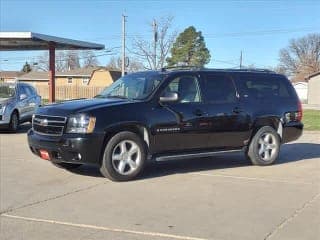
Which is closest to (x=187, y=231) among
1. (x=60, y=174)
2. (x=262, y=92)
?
(x=60, y=174)

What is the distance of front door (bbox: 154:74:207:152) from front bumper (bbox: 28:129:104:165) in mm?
1052

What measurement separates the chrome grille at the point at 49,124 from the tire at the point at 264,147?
11.8 feet

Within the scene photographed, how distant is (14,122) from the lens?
17.5m

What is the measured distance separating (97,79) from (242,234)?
3122 inches

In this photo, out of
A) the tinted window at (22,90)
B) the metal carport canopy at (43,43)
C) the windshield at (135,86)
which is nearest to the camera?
the windshield at (135,86)

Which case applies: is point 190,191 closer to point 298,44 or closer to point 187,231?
point 187,231

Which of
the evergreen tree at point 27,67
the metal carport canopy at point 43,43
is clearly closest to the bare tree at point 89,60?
the evergreen tree at point 27,67

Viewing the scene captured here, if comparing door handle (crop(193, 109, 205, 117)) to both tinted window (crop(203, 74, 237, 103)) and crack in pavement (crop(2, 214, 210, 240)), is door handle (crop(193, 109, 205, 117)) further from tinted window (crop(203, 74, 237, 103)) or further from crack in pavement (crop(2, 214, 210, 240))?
crack in pavement (crop(2, 214, 210, 240))

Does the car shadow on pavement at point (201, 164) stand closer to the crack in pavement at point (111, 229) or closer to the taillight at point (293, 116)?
the taillight at point (293, 116)

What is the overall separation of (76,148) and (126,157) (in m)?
0.83

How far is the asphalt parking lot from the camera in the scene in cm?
603

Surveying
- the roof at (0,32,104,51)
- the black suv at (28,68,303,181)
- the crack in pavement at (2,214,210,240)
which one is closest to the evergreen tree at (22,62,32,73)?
the roof at (0,32,104,51)

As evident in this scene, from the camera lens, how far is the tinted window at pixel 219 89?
33.0 feet

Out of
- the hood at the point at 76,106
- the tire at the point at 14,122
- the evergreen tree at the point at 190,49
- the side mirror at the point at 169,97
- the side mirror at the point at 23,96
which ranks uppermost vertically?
the evergreen tree at the point at 190,49
